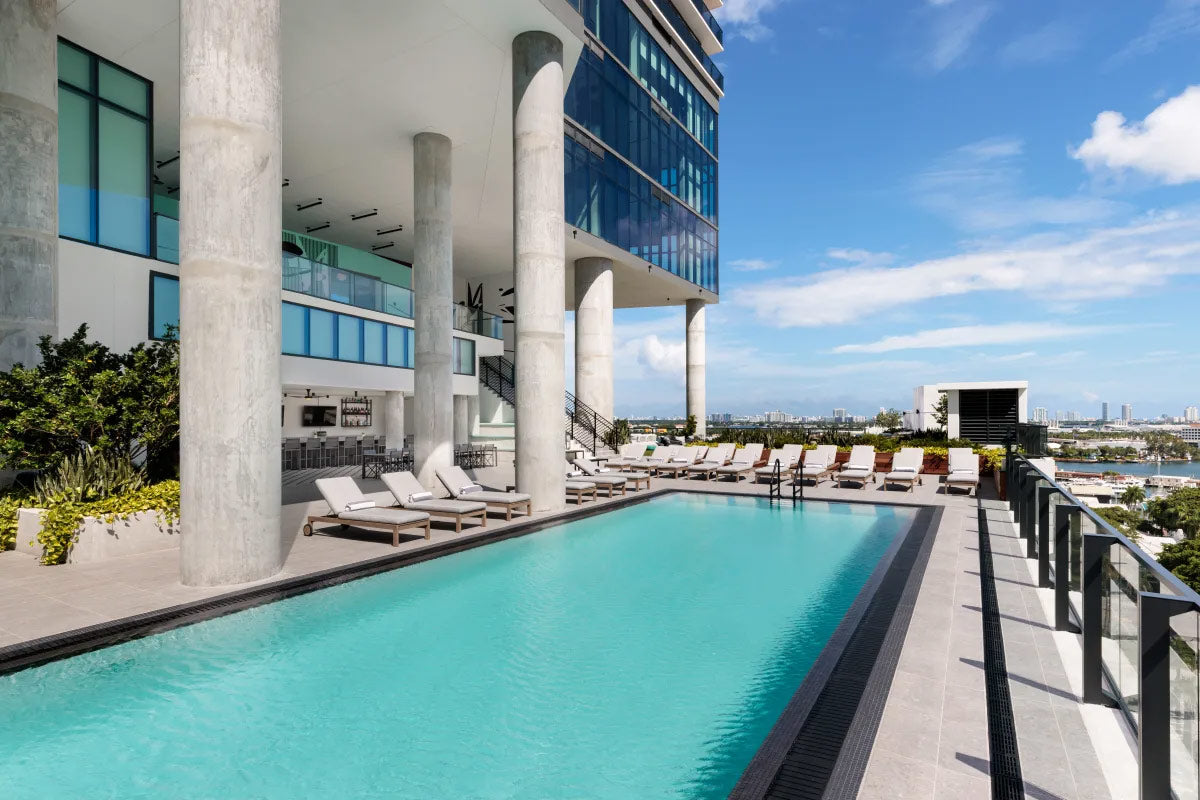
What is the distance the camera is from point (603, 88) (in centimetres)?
2431

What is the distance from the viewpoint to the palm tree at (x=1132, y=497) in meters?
78.1

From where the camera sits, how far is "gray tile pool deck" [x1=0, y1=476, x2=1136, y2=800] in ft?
10.5

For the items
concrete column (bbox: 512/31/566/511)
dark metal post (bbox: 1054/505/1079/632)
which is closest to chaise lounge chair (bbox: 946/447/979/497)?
concrete column (bbox: 512/31/566/511)

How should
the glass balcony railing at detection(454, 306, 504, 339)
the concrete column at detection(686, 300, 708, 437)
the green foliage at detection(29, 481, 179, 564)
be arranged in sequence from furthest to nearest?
the concrete column at detection(686, 300, 708, 437) → the glass balcony railing at detection(454, 306, 504, 339) → the green foliage at detection(29, 481, 179, 564)

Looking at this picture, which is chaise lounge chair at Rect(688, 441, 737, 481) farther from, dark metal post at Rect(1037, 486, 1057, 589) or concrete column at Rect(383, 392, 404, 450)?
concrete column at Rect(383, 392, 404, 450)

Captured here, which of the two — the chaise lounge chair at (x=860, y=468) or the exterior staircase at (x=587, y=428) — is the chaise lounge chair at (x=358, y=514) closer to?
the chaise lounge chair at (x=860, y=468)

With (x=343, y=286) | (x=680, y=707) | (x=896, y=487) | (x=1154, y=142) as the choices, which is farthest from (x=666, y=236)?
(x=680, y=707)

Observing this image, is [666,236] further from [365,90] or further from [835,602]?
[835,602]

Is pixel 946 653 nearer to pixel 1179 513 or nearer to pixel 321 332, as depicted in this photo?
Result: pixel 321 332

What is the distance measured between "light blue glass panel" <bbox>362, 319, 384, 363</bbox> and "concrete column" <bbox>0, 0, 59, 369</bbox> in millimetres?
10192

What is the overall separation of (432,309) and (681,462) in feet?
28.7

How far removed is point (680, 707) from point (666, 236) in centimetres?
2667

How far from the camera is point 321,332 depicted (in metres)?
18.8

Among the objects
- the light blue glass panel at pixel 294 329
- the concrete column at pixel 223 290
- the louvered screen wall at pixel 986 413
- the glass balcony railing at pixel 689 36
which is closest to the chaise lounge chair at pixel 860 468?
the concrete column at pixel 223 290
